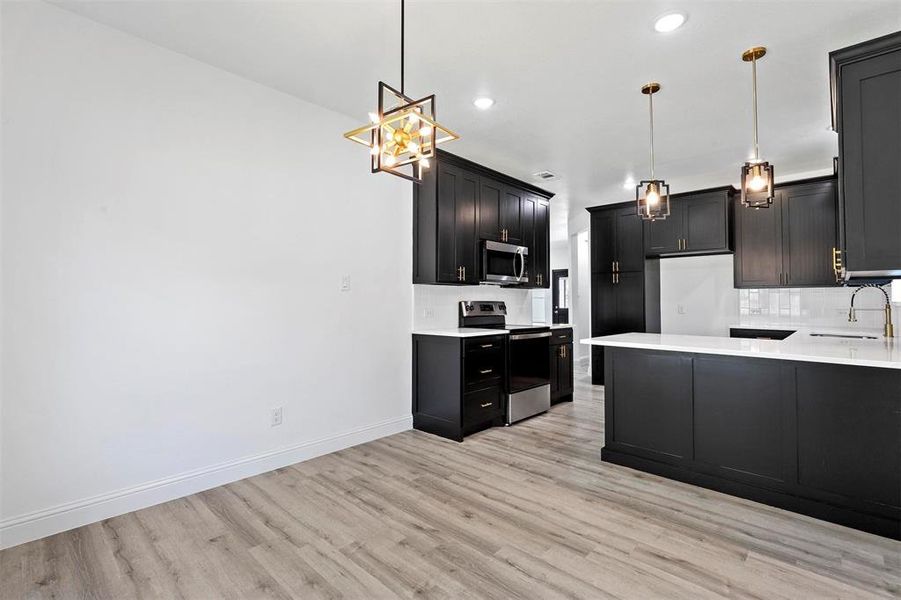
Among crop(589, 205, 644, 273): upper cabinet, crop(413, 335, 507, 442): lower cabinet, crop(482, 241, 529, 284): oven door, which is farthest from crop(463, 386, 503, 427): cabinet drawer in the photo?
crop(589, 205, 644, 273): upper cabinet

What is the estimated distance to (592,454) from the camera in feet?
11.2

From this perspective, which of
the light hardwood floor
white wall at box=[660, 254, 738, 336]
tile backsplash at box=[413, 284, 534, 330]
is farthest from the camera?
white wall at box=[660, 254, 738, 336]

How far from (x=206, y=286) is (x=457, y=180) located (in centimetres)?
247

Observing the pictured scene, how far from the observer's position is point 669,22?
2420 millimetres

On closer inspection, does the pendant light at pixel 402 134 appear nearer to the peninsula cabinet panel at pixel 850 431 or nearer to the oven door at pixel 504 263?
the peninsula cabinet panel at pixel 850 431

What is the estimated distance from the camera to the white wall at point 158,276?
87.5 inches

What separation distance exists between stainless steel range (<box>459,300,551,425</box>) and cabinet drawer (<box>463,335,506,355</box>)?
0.14 meters

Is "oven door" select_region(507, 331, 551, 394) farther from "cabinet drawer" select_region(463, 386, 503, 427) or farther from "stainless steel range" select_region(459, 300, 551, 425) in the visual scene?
"cabinet drawer" select_region(463, 386, 503, 427)

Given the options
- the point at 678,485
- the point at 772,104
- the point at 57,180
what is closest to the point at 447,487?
the point at 678,485

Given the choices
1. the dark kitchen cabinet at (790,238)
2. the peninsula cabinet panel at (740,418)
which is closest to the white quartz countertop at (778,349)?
the peninsula cabinet panel at (740,418)

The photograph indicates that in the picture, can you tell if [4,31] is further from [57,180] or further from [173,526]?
[173,526]

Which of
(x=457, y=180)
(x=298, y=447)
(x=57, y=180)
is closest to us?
(x=57, y=180)

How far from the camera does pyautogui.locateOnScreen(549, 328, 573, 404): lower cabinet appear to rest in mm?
5012

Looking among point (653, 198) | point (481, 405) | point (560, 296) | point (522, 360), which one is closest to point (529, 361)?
point (522, 360)
